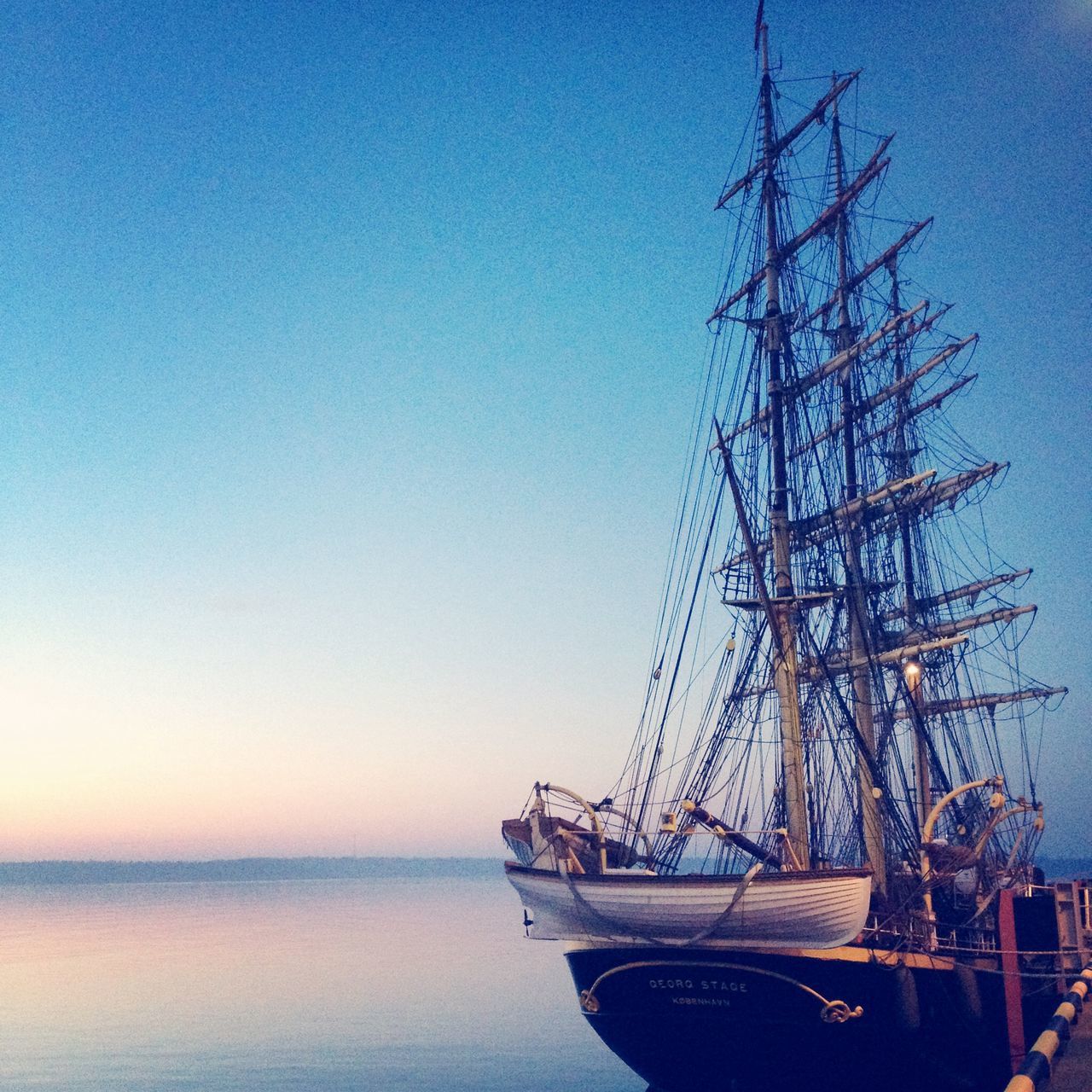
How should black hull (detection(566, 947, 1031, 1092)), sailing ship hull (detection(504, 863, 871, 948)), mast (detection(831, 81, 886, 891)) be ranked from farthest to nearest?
mast (detection(831, 81, 886, 891)) → black hull (detection(566, 947, 1031, 1092)) → sailing ship hull (detection(504, 863, 871, 948))

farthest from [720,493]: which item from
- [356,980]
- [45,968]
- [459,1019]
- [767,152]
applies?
[45,968]

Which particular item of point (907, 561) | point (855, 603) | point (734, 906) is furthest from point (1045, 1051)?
point (907, 561)

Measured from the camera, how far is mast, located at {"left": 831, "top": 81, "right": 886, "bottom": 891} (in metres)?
41.4

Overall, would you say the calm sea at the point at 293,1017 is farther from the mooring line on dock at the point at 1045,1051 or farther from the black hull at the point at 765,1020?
the mooring line on dock at the point at 1045,1051

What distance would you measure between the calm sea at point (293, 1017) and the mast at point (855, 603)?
41.8 ft

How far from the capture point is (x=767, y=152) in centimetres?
3931

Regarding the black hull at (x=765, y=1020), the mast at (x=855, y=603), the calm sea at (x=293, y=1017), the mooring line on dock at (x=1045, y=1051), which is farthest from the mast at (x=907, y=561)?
the mooring line on dock at (x=1045, y=1051)

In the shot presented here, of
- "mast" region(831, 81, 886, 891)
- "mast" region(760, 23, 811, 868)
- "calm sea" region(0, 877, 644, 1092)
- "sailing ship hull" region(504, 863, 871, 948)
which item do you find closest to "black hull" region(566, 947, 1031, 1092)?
"sailing ship hull" region(504, 863, 871, 948)

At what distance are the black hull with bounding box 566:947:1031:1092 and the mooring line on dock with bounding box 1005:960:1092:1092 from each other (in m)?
7.90

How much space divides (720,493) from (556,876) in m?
16.0

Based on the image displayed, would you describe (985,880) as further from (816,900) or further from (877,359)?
(877,359)

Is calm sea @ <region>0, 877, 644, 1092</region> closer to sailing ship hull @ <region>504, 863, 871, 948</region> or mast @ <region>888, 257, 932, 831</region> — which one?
sailing ship hull @ <region>504, 863, 871, 948</region>

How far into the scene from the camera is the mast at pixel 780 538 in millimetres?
29500

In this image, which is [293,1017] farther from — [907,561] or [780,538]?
[780,538]
